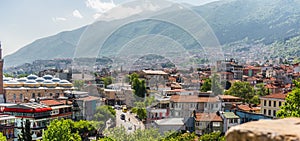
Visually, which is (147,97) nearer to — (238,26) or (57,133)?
(57,133)

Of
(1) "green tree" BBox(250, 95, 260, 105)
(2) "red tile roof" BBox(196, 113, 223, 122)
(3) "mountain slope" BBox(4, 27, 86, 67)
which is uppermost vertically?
(3) "mountain slope" BBox(4, 27, 86, 67)

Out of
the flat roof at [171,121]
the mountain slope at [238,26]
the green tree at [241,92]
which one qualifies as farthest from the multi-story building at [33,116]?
the mountain slope at [238,26]

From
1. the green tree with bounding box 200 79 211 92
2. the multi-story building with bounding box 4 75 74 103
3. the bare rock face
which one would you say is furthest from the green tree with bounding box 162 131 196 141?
the multi-story building with bounding box 4 75 74 103

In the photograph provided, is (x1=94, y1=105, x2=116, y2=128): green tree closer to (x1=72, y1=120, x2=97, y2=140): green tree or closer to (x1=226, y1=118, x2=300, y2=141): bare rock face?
(x1=72, y1=120, x2=97, y2=140): green tree

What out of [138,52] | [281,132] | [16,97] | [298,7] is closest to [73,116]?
[138,52]

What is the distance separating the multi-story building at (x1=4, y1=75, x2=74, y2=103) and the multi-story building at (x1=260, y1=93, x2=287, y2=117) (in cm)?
1327

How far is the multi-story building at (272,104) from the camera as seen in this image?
15.4m

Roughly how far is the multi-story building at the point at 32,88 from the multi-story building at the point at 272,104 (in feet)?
43.5

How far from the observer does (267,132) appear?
6.83 feet

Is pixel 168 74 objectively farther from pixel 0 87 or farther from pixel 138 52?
pixel 0 87

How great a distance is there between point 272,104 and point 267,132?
14.5 m

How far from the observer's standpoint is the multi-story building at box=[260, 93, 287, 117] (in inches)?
608

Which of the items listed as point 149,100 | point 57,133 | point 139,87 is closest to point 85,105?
point 139,87

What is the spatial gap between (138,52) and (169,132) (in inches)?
164
